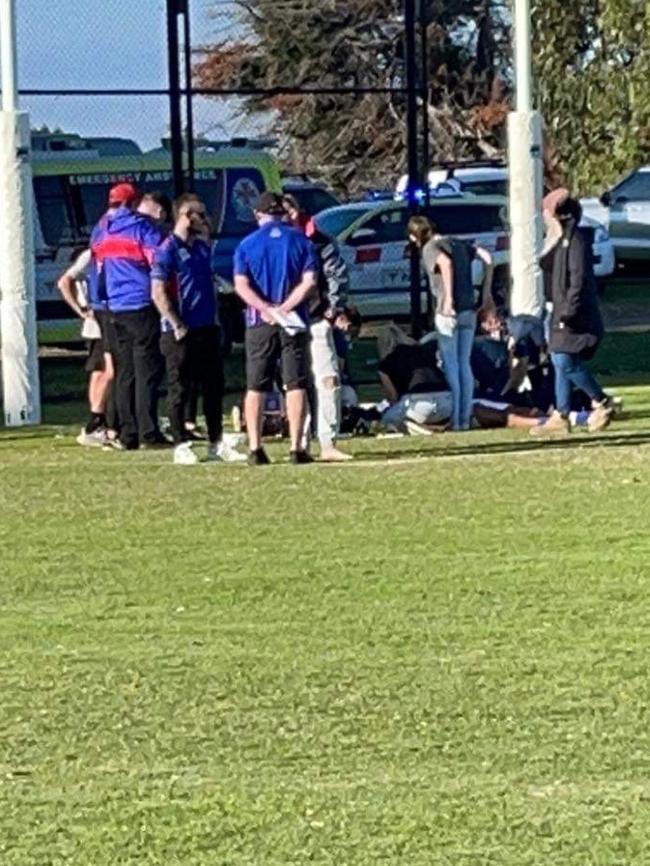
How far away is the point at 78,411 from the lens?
2114 centimetres

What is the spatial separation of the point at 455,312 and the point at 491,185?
19218 mm

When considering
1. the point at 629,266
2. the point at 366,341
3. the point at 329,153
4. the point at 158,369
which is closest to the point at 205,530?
the point at 158,369

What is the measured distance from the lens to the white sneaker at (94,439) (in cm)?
1744

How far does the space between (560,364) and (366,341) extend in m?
11.0

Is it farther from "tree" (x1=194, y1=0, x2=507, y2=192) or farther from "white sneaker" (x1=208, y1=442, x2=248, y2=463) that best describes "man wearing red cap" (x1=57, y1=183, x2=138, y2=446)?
"tree" (x1=194, y1=0, x2=507, y2=192)

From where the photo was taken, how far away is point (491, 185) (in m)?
36.9

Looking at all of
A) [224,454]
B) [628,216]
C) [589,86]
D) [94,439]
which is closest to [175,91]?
[94,439]

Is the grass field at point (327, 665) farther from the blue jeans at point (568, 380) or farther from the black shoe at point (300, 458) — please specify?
the blue jeans at point (568, 380)

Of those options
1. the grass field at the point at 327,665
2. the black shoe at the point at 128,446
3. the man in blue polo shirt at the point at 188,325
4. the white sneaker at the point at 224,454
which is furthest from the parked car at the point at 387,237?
the grass field at the point at 327,665

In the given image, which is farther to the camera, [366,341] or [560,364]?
[366,341]

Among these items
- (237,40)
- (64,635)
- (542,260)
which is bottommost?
(64,635)

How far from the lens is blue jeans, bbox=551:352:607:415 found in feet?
56.1

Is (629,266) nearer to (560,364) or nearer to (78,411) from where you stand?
(78,411)

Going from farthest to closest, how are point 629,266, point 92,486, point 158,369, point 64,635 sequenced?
point 629,266
point 158,369
point 92,486
point 64,635
